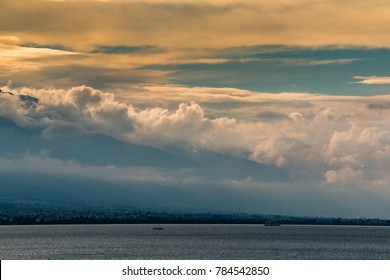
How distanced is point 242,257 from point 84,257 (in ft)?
119

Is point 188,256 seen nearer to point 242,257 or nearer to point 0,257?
point 242,257
